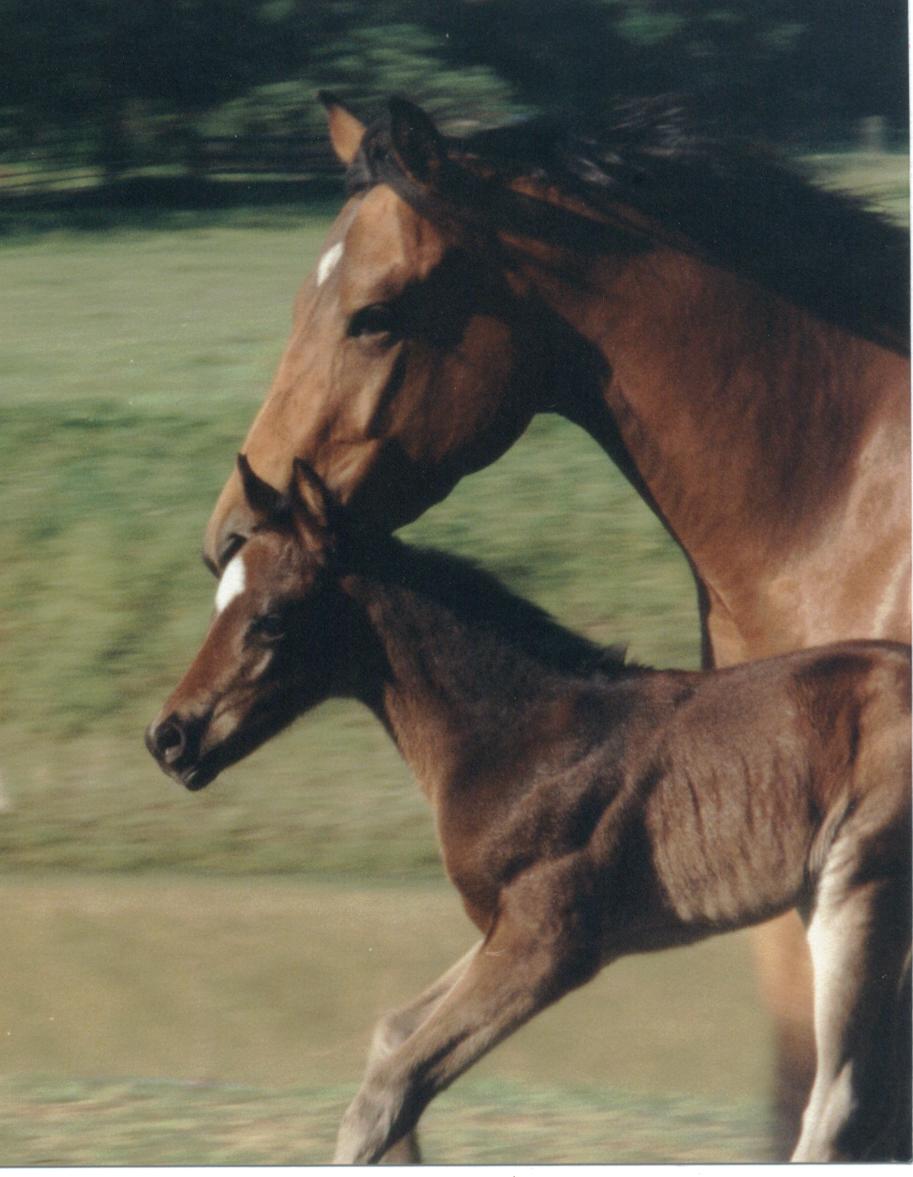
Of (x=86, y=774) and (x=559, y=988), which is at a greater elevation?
(x=559, y=988)

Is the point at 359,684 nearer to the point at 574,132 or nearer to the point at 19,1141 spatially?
the point at 574,132

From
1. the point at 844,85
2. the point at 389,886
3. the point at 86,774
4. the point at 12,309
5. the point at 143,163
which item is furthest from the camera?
the point at 12,309

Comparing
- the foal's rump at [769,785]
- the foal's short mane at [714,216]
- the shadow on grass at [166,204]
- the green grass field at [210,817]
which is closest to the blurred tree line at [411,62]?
the shadow on grass at [166,204]

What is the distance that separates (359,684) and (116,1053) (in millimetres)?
1647

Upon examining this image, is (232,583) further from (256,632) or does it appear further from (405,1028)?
(405,1028)

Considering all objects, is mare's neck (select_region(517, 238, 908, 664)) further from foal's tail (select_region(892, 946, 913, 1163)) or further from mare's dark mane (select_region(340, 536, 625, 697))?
foal's tail (select_region(892, 946, 913, 1163))

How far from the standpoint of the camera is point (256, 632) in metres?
3.42

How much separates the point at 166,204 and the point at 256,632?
3177mm

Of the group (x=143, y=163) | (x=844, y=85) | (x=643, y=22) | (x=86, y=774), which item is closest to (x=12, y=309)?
(x=143, y=163)

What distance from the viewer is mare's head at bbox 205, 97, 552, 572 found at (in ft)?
11.2

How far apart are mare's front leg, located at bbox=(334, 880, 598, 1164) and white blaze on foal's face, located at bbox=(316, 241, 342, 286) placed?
122 cm

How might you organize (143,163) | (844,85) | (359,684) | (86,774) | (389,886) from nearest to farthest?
1. (359,684)
2. (844,85)
3. (389,886)
4. (86,774)
5. (143,163)

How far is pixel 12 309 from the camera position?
7082mm

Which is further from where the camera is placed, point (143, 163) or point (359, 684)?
point (143, 163)
